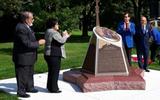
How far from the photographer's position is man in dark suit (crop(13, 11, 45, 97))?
32.0 feet

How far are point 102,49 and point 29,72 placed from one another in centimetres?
200

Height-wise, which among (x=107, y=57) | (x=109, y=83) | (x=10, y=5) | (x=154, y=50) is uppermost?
(x=107, y=57)

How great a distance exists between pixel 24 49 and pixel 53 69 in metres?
0.92

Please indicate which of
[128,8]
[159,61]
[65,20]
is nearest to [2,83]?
[159,61]

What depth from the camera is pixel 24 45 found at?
9.76 m

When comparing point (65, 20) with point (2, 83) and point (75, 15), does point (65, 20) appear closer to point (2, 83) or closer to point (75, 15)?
point (75, 15)

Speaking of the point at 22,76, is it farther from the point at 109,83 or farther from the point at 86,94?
the point at 109,83

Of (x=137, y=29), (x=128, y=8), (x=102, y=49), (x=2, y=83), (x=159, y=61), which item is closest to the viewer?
(x=102, y=49)

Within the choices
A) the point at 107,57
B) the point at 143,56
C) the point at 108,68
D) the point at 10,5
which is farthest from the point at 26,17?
the point at 10,5

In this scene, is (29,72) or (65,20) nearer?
(29,72)

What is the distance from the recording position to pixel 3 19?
136ft

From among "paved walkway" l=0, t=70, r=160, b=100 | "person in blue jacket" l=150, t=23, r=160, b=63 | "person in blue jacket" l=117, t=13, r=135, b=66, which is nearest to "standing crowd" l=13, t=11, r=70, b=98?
"paved walkway" l=0, t=70, r=160, b=100

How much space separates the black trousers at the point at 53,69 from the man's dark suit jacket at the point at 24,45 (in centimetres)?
49

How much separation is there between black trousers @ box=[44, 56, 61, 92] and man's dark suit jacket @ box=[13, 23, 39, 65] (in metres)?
0.49
